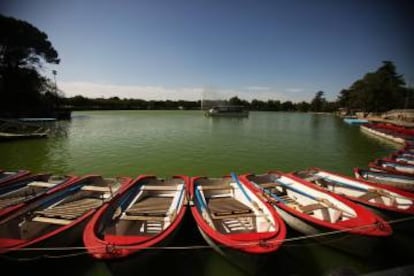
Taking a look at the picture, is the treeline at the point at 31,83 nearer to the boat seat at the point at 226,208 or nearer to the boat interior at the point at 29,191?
the boat interior at the point at 29,191

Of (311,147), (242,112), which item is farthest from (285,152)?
(242,112)

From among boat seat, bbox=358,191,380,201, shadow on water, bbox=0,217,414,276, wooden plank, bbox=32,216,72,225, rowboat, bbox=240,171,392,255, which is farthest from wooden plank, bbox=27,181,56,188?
boat seat, bbox=358,191,380,201

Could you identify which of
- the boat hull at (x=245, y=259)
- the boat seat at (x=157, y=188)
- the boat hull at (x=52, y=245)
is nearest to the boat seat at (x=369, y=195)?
the boat hull at (x=245, y=259)

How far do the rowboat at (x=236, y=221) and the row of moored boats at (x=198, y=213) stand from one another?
0.9 inches

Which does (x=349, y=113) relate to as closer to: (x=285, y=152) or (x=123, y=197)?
(x=285, y=152)

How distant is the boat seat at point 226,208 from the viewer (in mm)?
5145

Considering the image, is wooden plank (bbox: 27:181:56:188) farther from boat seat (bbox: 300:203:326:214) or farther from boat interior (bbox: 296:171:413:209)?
boat interior (bbox: 296:171:413:209)

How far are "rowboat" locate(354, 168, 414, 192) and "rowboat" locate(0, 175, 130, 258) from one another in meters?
10.8

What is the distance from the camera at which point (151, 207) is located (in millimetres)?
5773

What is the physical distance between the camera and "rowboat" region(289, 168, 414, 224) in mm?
4875

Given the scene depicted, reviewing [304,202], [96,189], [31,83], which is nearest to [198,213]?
[304,202]

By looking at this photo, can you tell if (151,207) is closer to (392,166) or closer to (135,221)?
(135,221)

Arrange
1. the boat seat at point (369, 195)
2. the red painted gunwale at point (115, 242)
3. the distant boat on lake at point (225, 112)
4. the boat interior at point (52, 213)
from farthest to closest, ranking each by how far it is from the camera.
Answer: the distant boat on lake at point (225, 112) < the boat seat at point (369, 195) < the boat interior at point (52, 213) < the red painted gunwale at point (115, 242)

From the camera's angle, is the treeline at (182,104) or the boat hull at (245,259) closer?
the boat hull at (245,259)
